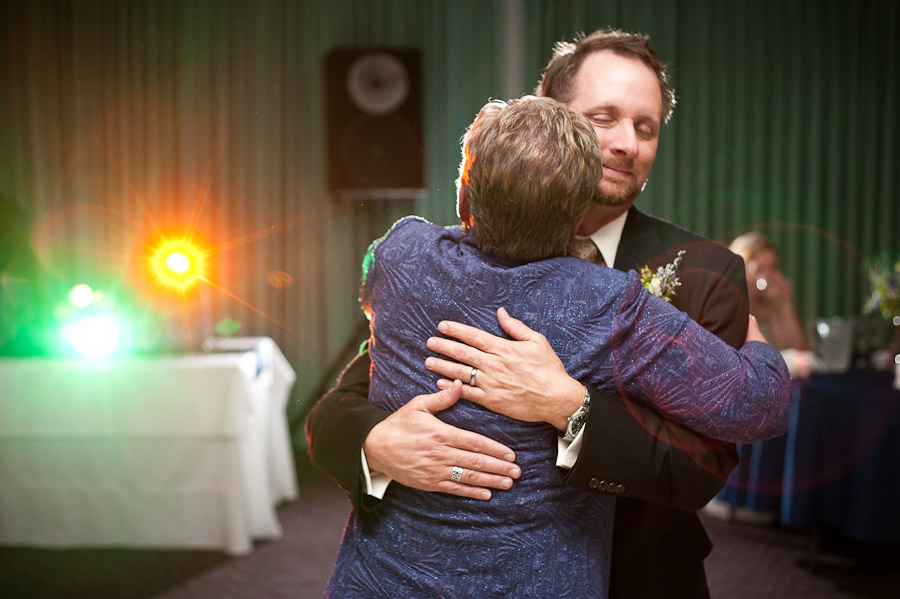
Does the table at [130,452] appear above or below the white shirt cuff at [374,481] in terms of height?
below

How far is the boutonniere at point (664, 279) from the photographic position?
1.07m

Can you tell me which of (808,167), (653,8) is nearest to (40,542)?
(653,8)

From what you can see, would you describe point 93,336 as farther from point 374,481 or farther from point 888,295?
point 888,295

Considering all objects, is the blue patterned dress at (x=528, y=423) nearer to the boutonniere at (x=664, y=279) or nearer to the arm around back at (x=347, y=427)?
the arm around back at (x=347, y=427)

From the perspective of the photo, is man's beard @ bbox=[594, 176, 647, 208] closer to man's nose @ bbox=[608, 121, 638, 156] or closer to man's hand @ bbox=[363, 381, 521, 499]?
man's nose @ bbox=[608, 121, 638, 156]

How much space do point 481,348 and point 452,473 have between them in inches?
6.0

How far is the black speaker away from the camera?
13.8ft

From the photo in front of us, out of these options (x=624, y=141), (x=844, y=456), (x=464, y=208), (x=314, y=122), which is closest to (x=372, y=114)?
(x=314, y=122)

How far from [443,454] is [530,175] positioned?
1.14 feet

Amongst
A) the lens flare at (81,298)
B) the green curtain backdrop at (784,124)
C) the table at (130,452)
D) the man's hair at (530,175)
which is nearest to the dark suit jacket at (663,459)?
the man's hair at (530,175)

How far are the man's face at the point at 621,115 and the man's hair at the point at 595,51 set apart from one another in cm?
2

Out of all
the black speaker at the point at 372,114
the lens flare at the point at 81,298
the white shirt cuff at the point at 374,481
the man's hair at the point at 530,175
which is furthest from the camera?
the black speaker at the point at 372,114

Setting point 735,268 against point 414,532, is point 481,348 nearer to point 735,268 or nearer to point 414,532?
point 414,532

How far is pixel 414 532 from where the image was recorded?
90 centimetres
